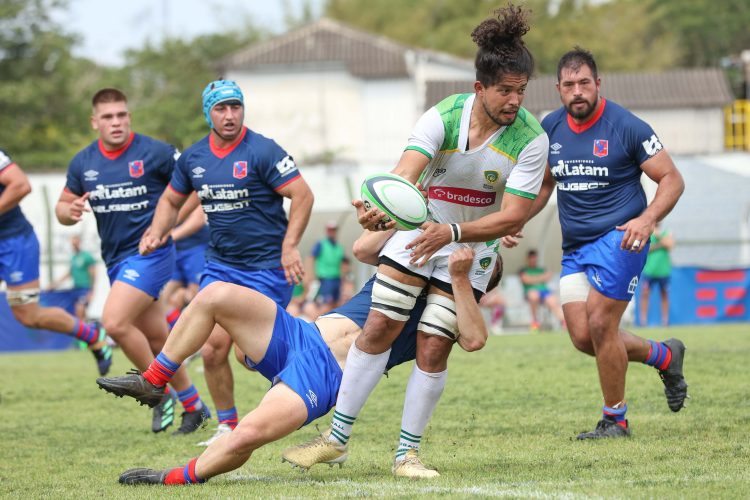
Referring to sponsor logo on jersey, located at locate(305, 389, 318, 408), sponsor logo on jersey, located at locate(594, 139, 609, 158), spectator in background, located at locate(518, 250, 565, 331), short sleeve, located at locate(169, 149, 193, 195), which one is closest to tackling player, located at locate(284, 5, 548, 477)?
sponsor logo on jersey, located at locate(305, 389, 318, 408)

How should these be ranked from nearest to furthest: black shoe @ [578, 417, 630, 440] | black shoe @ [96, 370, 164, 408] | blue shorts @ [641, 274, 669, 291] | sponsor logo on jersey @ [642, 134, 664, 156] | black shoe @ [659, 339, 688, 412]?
black shoe @ [96, 370, 164, 408] < black shoe @ [578, 417, 630, 440] < sponsor logo on jersey @ [642, 134, 664, 156] < black shoe @ [659, 339, 688, 412] < blue shorts @ [641, 274, 669, 291]

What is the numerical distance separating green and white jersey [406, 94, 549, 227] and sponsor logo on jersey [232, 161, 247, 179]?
6.26 feet

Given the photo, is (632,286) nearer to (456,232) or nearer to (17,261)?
(456,232)

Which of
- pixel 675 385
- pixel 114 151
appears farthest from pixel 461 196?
pixel 114 151

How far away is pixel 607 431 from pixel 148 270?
3537 mm

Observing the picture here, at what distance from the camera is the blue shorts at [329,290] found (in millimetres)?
20102

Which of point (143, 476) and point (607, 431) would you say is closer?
point (143, 476)

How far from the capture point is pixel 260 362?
231 inches

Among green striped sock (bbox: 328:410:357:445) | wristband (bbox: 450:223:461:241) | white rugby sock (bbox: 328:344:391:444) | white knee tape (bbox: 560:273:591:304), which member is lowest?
green striped sock (bbox: 328:410:357:445)

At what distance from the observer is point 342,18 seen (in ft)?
239

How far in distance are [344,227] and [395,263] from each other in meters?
16.5

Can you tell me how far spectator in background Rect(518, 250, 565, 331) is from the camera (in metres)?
20.5

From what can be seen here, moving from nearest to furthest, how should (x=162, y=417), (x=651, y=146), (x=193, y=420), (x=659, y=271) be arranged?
(x=651, y=146)
(x=162, y=417)
(x=193, y=420)
(x=659, y=271)

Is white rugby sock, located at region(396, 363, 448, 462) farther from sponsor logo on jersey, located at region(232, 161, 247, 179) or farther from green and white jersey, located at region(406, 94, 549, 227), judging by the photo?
sponsor logo on jersey, located at region(232, 161, 247, 179)
